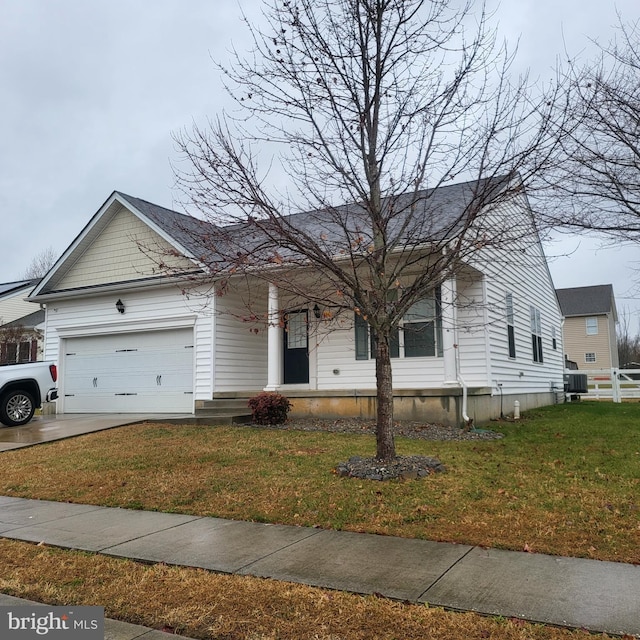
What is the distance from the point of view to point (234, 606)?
11.6 ft

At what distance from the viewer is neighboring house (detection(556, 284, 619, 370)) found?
40344mm

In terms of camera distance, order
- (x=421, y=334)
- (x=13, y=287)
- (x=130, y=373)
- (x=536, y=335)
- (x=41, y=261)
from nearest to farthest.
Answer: (x=421, y=334), (x=130, y=373), (x=536, y=335), (x=13, y=287), (x=41, y=261)

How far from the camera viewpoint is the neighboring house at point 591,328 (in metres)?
40.3

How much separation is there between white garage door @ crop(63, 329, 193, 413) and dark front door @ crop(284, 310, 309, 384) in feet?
7.80

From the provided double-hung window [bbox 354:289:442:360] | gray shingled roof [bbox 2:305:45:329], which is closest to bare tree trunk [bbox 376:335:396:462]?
double-hung window [bbox 354:289:442:360]

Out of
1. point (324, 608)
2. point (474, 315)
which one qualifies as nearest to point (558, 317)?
point (474, 315)

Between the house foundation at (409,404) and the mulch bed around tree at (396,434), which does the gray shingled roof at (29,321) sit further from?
the mulch bed around tree at (396,434)

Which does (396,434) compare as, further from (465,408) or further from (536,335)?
(536,335)

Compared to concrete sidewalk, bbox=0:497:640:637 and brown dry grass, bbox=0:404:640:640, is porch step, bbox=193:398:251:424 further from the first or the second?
concrete sidewalk, bbox=0:497:640:637

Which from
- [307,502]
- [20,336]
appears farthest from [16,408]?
[20,336]

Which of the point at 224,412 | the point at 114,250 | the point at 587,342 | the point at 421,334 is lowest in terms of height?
the point at 224,412

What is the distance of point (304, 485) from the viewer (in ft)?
21.9

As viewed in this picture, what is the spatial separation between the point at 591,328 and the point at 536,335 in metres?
27.0

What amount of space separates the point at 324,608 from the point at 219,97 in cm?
683
